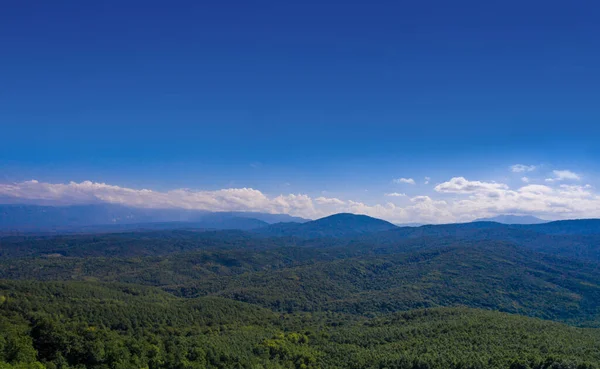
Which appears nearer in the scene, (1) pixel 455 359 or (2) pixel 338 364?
(1) pixel 455 359

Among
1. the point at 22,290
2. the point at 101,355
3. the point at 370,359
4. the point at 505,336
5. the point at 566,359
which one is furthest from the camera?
the point at 22,290

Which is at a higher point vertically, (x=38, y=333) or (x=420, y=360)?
(x=38, y=333)

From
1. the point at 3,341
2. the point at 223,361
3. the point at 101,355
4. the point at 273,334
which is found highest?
the point at 3,341

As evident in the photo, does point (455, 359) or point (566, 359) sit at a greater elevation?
point (566, 359)

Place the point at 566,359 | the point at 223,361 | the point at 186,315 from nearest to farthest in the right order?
the point at 566,359, the point at 223,361, the point at 186,315

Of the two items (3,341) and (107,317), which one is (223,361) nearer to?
(3,341)

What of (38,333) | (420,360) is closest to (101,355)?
(38,333)

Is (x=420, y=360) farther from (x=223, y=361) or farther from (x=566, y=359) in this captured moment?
(x=223, y=361)

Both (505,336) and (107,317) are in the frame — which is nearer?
(505,336)

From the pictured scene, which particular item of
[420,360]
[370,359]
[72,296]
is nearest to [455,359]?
[420,360]

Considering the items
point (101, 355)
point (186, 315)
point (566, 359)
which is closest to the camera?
point (101, 355)
